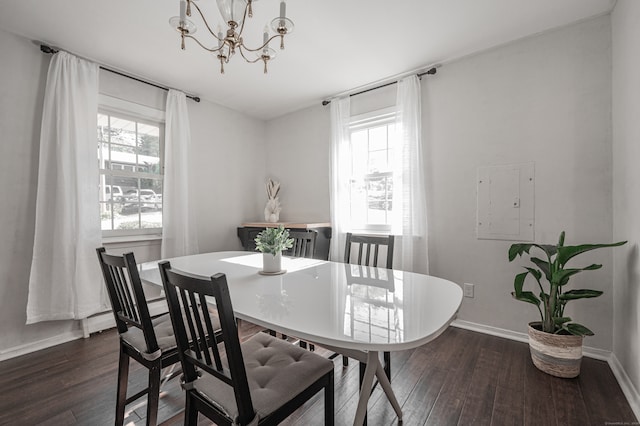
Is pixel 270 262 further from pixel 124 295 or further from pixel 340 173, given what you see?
pixel 340 173

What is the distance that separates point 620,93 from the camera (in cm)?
191

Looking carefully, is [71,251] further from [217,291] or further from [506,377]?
[506,377]

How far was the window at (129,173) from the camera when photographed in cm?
286

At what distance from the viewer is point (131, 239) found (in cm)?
294

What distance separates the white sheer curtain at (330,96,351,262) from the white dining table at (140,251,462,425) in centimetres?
151

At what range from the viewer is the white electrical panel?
238 cm

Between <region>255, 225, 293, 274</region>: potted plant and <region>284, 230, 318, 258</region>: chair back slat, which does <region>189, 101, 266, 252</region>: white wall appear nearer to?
<region>284, 230, 318, 258</region>: chair back slat

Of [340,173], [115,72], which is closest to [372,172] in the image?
[340,173]

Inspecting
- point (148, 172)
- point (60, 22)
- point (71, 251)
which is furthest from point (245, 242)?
point (60, 22)

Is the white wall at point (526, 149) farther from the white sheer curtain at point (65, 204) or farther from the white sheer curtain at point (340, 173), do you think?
the white sheer curtain at point (65, 204)

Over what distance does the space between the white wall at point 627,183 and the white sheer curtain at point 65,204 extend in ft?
13.3

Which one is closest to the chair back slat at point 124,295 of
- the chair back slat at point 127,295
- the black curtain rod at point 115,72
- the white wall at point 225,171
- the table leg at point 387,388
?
the chair back slat at point 127,295

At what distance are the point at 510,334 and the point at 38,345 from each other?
408 centimetres

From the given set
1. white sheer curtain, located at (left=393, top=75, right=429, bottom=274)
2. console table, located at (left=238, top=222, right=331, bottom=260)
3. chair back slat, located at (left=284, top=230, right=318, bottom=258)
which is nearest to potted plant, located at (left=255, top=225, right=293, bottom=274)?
chair back slat, located at (left=284, top=230, right=318, bottom=258)
